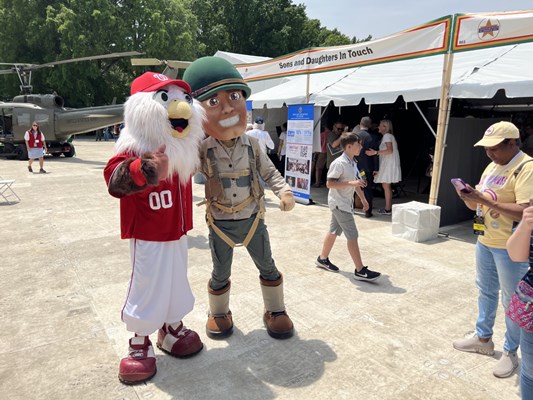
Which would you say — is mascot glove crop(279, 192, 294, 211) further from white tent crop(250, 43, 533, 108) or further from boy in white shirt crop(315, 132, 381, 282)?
white tent crop(250, 43, 533, 108)

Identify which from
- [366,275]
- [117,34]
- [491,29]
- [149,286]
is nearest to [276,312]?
[149,286]

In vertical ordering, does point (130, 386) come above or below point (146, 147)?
below

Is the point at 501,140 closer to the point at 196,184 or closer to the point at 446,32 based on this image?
the point at 446,32

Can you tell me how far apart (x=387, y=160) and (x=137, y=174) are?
226 inches

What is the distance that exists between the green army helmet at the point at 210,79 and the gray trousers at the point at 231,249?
904 millimetres

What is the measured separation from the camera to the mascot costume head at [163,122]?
2.29m

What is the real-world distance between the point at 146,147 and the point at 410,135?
10.4m

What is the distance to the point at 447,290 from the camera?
3.86 m

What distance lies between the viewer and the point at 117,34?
2786 cm

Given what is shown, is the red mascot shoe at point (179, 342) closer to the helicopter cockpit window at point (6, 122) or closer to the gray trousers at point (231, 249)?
Result: the gray trousers at point (231, 249)

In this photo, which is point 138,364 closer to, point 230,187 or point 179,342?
point 179,342

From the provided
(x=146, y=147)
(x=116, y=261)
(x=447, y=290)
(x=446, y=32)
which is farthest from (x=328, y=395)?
(x=446, y=32)

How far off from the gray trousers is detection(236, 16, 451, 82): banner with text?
4452 millimetres

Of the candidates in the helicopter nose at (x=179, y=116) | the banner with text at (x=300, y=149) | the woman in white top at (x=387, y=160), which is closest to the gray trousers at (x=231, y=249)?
the helicopter nose at (x=179, y=116)
